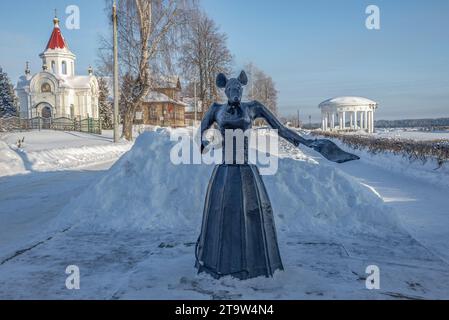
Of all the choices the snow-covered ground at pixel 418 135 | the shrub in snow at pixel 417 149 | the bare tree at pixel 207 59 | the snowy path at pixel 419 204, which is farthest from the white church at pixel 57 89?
the snowy path at pixel 419 204

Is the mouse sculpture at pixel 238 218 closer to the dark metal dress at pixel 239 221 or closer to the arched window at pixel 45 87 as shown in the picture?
the dark metal dress at pixel 239 221

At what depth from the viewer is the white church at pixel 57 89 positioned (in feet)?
151

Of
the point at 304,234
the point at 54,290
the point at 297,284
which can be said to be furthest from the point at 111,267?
the point at 304,234

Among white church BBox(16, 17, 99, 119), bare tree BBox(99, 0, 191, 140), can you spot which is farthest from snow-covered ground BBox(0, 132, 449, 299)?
white church BBox(16, 17, 99, 119)

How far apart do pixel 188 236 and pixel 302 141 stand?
9.12ft

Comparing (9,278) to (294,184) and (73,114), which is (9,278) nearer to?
(294,184)

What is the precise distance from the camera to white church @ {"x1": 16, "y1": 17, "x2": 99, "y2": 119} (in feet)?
151

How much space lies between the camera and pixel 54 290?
3969 mm

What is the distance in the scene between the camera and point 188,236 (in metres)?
6.05

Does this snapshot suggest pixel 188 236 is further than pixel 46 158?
No

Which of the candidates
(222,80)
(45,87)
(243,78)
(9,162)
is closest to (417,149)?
(243,78)

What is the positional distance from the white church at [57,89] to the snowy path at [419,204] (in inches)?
1488

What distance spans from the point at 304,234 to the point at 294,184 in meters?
1.48

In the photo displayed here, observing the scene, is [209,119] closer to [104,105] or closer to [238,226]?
[238,226]
